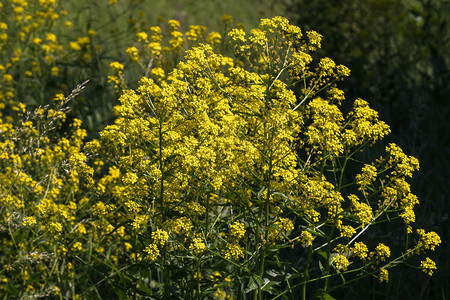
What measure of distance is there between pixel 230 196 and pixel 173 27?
2081 millimetres

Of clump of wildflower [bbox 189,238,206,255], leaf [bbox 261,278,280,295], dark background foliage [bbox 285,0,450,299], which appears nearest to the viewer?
clump of wildflower [bbox 189,238,206,255]

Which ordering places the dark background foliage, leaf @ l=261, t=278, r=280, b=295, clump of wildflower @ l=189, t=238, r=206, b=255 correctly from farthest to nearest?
the dark background foliage
leaf @ l=261, t=278, r=280, b=295
clump of wildflower @ l=189, t=238, r=206, b=255

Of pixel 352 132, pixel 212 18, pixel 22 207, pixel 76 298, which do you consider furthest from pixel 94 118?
pixel 212 18

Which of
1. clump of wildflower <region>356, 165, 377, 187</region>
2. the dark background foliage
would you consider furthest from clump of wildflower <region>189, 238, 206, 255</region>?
the dark background foliage

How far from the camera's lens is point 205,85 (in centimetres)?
279

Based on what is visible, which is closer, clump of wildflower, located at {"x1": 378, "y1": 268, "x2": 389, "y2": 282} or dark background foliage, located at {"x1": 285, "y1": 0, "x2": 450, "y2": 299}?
clump of wildflower, located at {"x1": 378, "y1": 268, "x2": 389, "y2": 282}

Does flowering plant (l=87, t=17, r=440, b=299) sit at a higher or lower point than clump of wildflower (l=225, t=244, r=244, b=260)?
higher

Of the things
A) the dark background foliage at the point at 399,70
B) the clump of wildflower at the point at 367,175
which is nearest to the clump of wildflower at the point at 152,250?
the clump of wildflower at the point at 367,175

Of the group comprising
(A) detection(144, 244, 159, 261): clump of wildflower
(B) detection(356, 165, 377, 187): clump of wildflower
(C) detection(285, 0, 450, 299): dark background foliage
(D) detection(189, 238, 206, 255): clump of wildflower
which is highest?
(B) detection(356, 165, 377, 187): clump of wildflower

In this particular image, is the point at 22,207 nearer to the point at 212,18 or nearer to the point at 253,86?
the point at 253,86

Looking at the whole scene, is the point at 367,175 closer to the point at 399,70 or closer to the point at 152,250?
the point at 152,250

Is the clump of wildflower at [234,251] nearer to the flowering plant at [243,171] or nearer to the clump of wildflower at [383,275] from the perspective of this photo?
the flowering plant at [243,171]

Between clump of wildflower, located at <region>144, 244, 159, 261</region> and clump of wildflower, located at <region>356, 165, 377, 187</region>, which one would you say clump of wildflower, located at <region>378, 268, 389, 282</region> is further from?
clump of wildflower, located at <region>144, 244, 159, 261</region>

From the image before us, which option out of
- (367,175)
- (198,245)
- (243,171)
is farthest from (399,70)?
(198,245)
